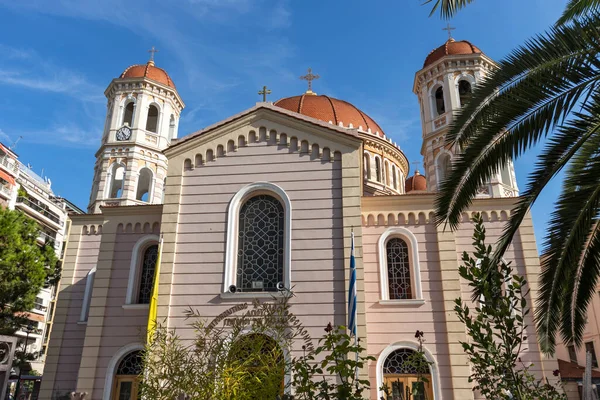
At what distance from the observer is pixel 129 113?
24594 millimetres

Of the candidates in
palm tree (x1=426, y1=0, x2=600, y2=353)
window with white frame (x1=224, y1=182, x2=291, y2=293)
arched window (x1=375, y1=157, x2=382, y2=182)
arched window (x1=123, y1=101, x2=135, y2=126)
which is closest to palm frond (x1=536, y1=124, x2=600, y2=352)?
palm tree (x1=426, y1=0, x2=600, y2=353)

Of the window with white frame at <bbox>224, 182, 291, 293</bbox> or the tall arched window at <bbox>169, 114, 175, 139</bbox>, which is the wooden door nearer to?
the window with white frame at <bbox>224, 182, 291, 293</bbox>

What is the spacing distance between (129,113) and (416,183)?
15.4 meters

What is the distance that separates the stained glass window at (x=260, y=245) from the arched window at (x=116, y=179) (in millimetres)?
10173

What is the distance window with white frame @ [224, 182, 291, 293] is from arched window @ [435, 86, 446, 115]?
10.6 metres

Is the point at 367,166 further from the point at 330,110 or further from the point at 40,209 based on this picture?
the point at 40,209

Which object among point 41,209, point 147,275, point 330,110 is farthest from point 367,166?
point 41,209

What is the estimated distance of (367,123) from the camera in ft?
80.7

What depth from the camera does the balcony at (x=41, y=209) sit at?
43028 mm

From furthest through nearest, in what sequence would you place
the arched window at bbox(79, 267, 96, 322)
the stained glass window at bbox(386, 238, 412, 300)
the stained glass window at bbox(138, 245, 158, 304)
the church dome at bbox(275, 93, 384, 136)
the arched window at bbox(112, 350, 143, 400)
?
1. the church dome at bbox(275, 93, 384, 136)
2. the arched window at bbox(79, 267, 96, 322)
3. the stained glass window at bbox(138, 245, 158, 304)
4. the stained glass window at bbox(386, 238, 412, 300)
5. the arched window at bbox(112, 350, 143, 400)

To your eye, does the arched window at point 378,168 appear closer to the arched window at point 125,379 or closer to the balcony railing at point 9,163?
the arched window at point 125,379

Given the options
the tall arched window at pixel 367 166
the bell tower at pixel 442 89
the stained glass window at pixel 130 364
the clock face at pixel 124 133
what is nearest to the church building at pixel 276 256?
the stained glass window at pixel 130 364

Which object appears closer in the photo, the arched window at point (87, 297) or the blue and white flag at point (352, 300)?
the blue and white flag at point (352, 300)

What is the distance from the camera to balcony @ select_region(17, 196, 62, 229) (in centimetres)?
4303
